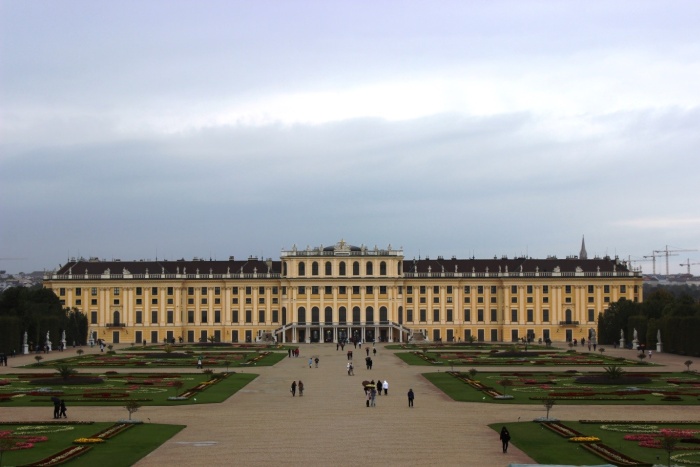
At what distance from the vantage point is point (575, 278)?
125 meters

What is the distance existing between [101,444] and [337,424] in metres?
9.15

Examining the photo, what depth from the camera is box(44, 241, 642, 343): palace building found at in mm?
124812

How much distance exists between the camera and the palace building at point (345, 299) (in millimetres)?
124812

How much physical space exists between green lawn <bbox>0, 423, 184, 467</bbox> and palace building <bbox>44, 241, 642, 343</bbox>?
8615cm

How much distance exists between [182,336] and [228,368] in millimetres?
54747

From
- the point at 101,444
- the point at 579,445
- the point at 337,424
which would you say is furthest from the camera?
the point at 337,424

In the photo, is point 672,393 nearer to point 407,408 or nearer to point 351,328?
point 407,408

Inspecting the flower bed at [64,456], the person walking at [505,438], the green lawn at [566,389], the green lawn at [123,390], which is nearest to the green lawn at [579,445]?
the person walking at [505,438]

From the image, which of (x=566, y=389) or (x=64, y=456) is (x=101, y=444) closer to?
(x=64, y=456)

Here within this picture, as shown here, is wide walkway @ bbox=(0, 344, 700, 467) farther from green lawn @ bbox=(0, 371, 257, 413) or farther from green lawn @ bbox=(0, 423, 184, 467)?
green lawn @ bbox=(0, 371, 257, 413)

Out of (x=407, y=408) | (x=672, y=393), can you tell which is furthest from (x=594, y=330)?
(x=407, y=408)

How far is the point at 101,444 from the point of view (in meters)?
33.5

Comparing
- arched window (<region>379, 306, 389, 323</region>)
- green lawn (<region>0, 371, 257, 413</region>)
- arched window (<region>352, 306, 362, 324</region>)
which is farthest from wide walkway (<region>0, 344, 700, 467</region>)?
arched window (<region>379, 306, 389, 323</region>)

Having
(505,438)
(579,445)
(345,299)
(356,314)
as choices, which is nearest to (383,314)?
(356,314)
